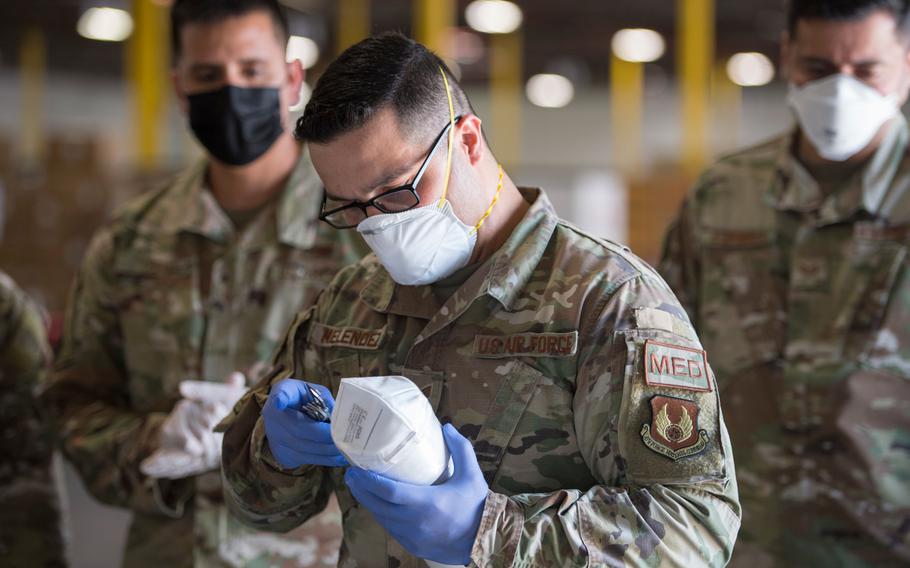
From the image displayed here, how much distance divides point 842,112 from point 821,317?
0.49m

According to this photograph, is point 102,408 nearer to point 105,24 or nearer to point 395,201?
point 395,201

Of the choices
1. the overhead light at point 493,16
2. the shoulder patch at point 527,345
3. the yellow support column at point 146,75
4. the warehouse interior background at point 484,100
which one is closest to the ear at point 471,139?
the shoulder patch at point 527,345

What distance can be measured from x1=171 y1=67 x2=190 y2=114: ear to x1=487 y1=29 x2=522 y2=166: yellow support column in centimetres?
1187

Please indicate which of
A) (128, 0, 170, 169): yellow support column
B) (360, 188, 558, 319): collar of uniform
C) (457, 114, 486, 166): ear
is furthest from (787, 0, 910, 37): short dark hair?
(128, 0, 170, 169): yellow support column

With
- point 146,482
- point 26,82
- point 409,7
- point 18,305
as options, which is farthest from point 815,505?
point 26,82

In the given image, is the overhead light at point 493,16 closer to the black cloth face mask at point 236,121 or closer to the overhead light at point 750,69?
the overhead light at point 750,69

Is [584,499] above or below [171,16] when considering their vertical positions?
below

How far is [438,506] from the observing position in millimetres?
1347

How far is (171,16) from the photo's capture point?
269 centimetres

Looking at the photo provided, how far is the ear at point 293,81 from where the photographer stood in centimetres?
263

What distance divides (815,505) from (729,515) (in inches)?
44.4

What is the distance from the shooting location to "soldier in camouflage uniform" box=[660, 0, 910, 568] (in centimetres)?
235

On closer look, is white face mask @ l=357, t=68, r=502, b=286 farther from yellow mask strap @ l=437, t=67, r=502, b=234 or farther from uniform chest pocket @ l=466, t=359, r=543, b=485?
uniform chest pocket @ l=466, t=359, r=543, b=485

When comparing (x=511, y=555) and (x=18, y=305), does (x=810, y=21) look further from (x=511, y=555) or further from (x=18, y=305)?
(x=18, y=305)
